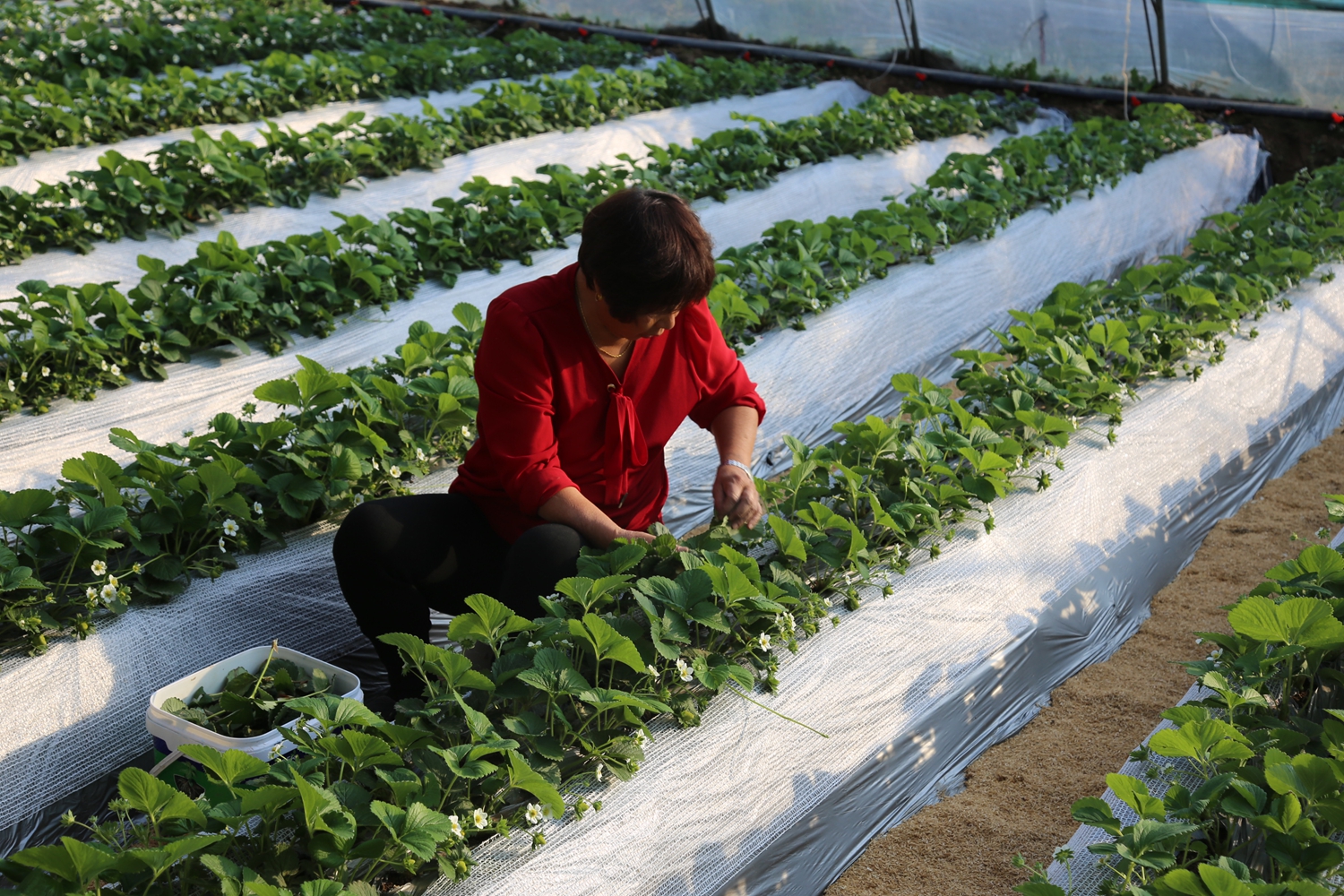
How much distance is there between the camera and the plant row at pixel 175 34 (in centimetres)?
698

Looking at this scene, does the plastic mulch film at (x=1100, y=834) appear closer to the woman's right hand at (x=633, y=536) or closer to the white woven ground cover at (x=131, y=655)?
the woman's right hand at (x=633, y=536)

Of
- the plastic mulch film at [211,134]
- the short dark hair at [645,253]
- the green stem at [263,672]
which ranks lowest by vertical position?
the green stem at [263,672]

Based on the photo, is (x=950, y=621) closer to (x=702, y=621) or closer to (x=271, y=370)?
(x=702, y=621)

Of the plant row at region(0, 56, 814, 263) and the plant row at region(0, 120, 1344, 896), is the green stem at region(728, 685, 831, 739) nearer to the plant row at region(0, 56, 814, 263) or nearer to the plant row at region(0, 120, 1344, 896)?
the plant row at region(0, 120, 1344, 896)

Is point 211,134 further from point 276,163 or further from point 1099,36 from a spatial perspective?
point 1099,36

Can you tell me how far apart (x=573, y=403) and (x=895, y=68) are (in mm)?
7381

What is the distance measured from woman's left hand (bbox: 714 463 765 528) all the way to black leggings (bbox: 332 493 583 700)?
0.35m

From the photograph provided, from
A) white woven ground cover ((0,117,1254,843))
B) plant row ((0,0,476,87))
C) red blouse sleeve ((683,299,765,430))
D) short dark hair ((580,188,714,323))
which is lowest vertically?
white woven ground cover ((0,117,1254,843))

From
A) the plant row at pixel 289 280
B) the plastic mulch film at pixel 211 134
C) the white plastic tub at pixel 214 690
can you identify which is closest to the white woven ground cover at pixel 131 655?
the plant row at pixel 289 280

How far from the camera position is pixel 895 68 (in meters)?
8.57

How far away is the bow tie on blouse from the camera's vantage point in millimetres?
2186

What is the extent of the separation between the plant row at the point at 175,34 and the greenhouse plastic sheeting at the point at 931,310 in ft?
16.6

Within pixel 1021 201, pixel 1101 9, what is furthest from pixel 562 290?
pixel 1101 9

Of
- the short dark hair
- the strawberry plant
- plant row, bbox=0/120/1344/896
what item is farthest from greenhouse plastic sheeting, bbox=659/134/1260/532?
the strawberry plant
